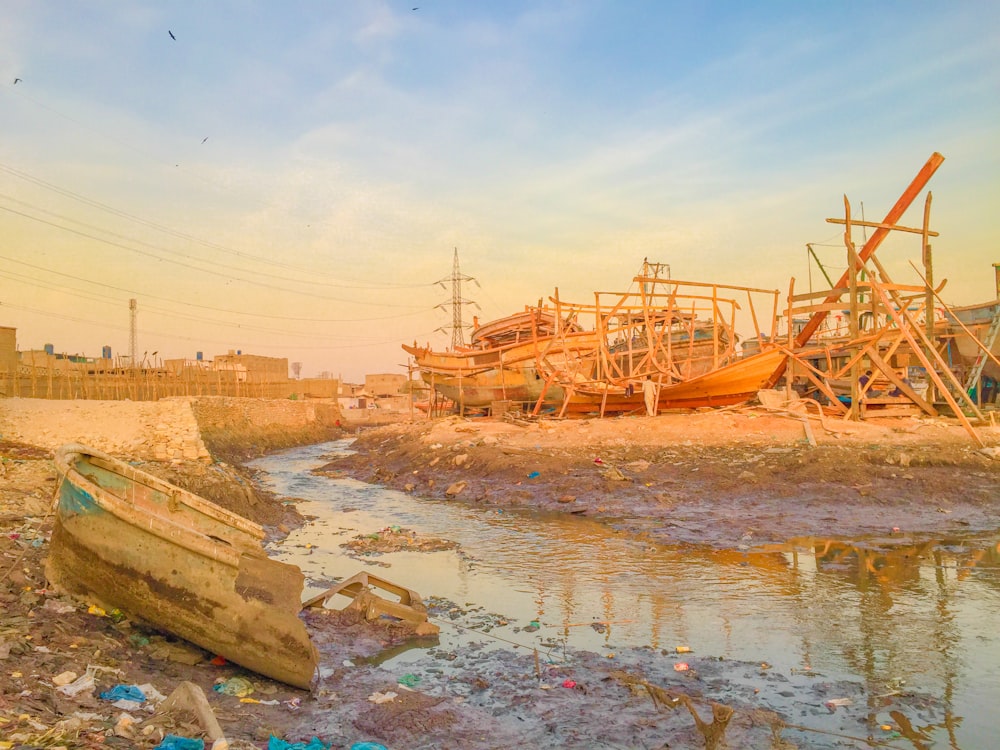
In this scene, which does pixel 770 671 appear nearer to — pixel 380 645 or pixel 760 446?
pixel 380 645

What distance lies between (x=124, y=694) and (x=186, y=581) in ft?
2.90

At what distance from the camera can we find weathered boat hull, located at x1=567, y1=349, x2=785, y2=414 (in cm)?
1553

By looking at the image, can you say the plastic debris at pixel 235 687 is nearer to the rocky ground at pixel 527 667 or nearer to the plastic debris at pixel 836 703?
the rocky ground at pixel 527 667

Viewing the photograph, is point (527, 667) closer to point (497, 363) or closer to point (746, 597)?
point (746, 597)

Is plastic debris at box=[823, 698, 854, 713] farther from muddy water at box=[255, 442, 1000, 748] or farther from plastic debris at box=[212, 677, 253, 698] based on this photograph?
plastic debris at box=[212, 677, 253, 698]

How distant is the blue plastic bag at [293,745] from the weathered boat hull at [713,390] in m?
13.6

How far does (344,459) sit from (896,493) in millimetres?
15381

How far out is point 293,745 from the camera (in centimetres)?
362

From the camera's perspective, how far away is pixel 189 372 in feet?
88.2

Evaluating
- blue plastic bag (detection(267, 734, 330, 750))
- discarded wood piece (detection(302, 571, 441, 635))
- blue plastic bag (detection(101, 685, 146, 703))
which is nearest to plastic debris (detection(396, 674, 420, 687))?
discarded wood piece (detection(302, 571, 441, 635))

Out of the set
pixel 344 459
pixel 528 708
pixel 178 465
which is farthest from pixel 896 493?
pixel 344 459

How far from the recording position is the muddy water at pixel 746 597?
480 cm

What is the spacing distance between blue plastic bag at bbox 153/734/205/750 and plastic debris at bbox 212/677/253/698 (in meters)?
1.16

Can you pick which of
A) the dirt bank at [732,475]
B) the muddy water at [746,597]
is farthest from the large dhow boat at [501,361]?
the muddy water at [746,597]
